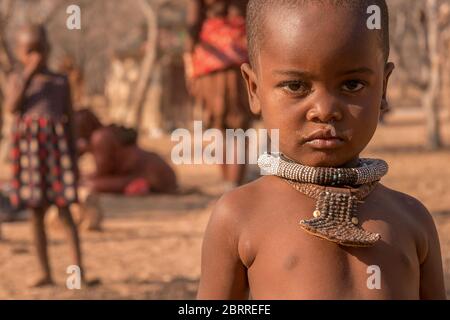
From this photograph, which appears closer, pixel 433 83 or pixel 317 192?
pixel 317 192

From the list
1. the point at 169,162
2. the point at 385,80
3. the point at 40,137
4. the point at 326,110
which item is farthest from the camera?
the point at 169,162

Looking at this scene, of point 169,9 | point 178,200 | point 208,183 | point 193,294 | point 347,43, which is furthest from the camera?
point 169,9

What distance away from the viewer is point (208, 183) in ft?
34.6

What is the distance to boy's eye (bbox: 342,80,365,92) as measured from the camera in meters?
1.62

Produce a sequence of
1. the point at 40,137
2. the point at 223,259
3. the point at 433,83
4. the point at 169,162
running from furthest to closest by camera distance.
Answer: the point at 169,162, the point at 433,83, the point at 40,137, the point at 223,259

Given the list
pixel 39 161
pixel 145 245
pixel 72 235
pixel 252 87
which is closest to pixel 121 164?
pixel 145 245

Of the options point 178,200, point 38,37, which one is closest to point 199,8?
point 38,37

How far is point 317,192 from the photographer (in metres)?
1.68

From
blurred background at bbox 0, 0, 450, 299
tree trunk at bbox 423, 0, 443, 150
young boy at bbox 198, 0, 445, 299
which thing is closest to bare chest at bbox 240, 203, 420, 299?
young boy at bbox 198, 0, 445, 299

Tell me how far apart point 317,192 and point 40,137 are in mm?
3330

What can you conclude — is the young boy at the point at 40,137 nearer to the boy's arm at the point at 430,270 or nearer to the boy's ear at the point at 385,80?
the boy's ear at the point at 385,80

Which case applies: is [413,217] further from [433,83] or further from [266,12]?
[433,83]
